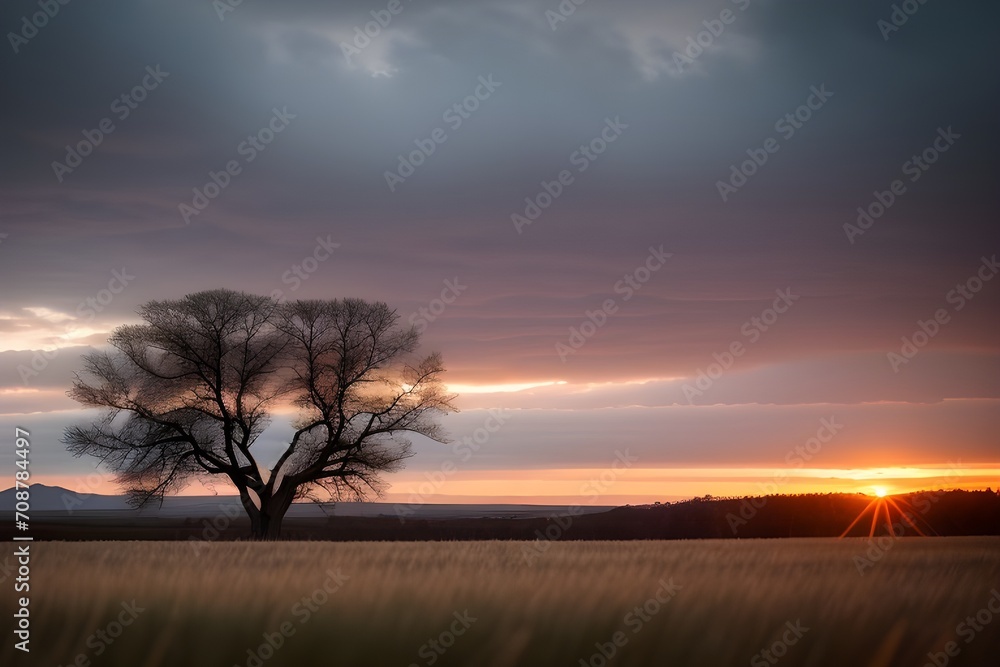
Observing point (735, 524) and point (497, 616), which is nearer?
point (497, 616)

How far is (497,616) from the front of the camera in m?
7.96

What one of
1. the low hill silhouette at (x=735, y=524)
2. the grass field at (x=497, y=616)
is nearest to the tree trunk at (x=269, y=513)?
the low hill silhouette at (x=735, y=524)

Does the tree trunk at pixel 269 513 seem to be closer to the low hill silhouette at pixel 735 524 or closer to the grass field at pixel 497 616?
the low hill silhouette at pixel 735 524

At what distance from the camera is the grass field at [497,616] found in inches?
274

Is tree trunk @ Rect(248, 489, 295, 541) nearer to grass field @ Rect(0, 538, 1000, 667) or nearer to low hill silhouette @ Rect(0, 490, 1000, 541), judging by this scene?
low hill silhouette @ Rect(0, 490, 1000, 541)

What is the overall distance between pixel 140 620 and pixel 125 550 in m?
8.51

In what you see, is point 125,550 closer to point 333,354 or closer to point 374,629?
point 374,629

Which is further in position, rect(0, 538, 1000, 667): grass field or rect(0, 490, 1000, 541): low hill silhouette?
rect(0, 490, 1000, 541): low hill silhouette

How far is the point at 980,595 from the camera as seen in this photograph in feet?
30.2

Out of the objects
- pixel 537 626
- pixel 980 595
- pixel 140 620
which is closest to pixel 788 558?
pixel 980 595

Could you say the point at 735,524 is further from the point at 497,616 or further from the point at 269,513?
the point at 497,616

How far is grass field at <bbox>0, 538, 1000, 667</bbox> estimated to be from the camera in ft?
22.8

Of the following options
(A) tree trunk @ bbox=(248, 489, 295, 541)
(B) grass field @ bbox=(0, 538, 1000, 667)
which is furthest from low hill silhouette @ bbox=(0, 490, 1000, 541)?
(B) grass field @ bbox=(0, 538, 1000, 667)

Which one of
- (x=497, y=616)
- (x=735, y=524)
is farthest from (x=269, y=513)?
(x=497, y=616)
